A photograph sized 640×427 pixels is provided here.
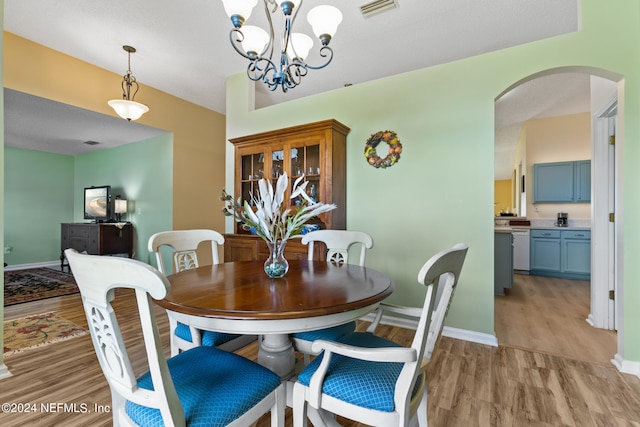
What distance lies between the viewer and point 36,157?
6.09m

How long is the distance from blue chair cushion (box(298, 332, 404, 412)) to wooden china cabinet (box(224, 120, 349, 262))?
1744mm

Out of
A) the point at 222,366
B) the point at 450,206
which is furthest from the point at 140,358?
the point at 450,206

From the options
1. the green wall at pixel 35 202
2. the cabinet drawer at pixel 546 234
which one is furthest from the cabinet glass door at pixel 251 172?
the green wall at pixel 35 202

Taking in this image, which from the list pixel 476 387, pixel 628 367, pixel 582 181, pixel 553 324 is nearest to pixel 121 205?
pixel 476 387

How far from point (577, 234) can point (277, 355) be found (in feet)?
18.7

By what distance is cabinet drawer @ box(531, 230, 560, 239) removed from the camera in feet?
16.6

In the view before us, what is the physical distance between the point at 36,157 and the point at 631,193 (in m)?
9.07

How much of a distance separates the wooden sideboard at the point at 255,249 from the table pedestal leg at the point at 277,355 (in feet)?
4.73

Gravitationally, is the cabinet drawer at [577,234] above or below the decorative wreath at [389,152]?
below

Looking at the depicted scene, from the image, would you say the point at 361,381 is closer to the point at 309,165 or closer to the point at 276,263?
the point at 276,263

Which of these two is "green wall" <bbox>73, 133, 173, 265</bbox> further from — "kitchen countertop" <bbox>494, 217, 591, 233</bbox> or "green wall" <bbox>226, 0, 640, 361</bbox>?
"kitchen countertop" <bbox>494, 217, 591, 233</bbox>

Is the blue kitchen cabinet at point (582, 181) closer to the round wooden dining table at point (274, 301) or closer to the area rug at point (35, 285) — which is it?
the round wooden dining table at point (274, 301)

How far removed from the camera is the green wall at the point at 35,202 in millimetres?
→ 5781

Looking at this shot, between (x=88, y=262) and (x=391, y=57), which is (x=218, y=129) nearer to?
(x=391, y=57)
